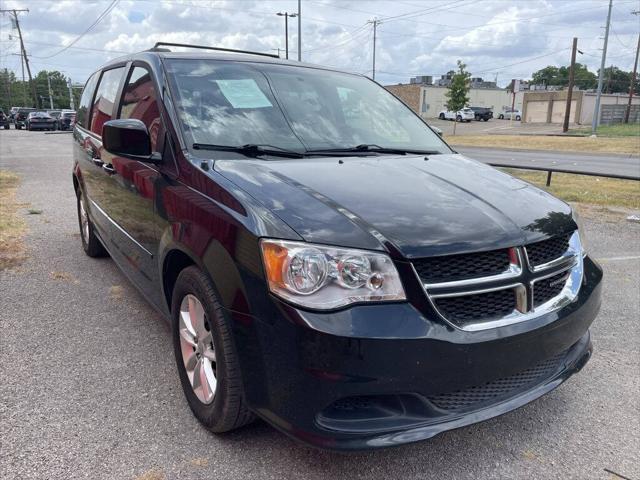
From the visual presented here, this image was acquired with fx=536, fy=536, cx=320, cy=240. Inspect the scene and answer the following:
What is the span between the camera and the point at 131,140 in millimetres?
2898

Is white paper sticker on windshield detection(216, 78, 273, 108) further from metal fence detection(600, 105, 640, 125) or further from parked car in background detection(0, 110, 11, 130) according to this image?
metal fence detection(600, 105, 640, 125)

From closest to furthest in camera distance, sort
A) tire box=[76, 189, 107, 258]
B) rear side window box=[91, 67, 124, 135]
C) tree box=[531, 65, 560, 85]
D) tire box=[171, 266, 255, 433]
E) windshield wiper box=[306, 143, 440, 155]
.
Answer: tire box=[171, 266, 255, 433] < windshield wiper box=[306, 143, 440, 155] < rear side window box=[91, 67, 124, 135] < tire box=[76, 189, 107, 258] < tree box=[531, 65, 560, 85]

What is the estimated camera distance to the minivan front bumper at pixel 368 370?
1928 millimetres

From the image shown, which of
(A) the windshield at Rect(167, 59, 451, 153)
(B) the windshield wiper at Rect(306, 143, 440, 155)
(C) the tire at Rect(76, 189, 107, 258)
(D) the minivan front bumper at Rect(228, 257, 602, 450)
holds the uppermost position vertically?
(A) the windshield at Rect(167, 59, 451, 153)

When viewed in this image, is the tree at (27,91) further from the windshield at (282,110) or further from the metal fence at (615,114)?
the windshield at (282,110)

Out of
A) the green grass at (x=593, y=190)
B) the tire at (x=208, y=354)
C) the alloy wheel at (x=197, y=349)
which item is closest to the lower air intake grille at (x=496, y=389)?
the tire at (x=208, y=354)

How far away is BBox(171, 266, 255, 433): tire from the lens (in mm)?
2248

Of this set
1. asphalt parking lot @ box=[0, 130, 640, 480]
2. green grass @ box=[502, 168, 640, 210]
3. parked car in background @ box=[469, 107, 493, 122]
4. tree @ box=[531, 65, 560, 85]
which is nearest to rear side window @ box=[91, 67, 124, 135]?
asphalt parking lot @ box=[0, 130, 640, 480]

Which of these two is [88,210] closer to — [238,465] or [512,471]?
[238,465]

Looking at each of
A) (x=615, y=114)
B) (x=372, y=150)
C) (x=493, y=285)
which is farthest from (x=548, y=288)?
(x=615, y=114)

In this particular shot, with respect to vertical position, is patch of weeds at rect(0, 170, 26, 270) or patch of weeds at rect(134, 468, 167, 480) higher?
patch of weeds at rect(134, 468, 167, 480)

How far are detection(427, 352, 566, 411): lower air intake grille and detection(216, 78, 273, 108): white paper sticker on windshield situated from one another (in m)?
1.98

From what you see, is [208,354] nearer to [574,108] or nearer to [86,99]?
[86,99]

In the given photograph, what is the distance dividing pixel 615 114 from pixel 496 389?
205 ft
